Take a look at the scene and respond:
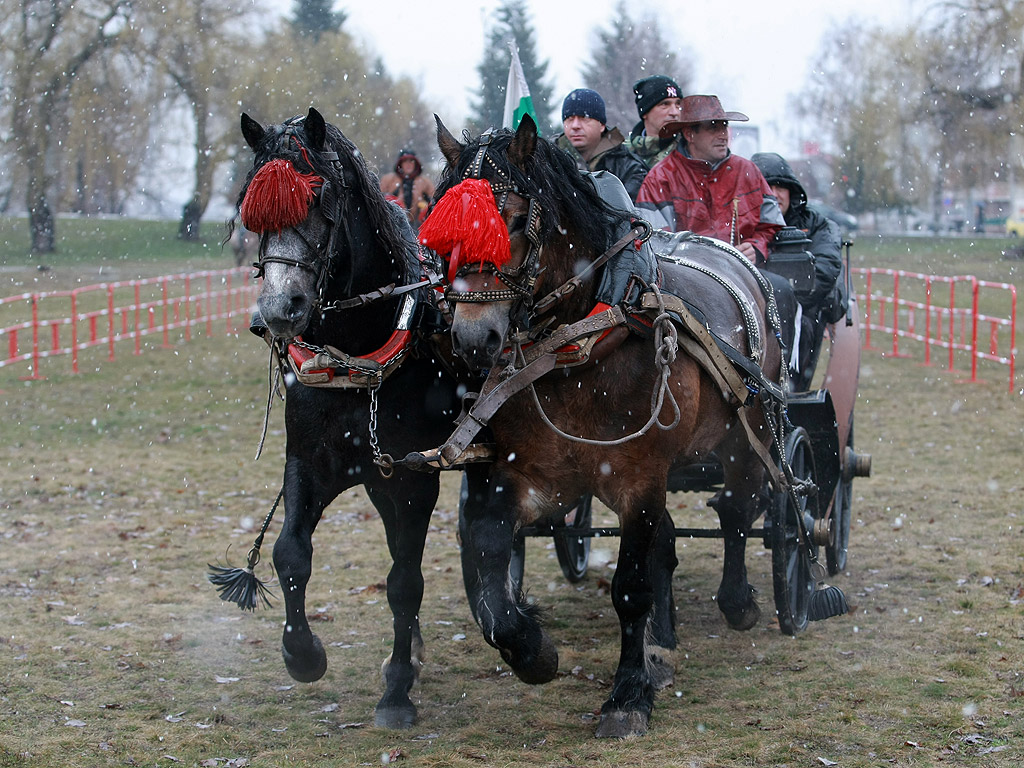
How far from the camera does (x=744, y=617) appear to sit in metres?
5.44

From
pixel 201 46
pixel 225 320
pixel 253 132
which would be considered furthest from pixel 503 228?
pixel 201 46

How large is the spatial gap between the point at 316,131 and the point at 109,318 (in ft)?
→ 46.4

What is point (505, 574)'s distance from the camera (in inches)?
162

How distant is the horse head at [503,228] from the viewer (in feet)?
11.7

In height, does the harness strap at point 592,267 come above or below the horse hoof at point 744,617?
above

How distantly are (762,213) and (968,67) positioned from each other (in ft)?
89.4

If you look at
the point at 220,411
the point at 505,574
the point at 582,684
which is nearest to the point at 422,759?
the point at 505,574

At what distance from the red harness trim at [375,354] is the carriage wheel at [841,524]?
2.97 m

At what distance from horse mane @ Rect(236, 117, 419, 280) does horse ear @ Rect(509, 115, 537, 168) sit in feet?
2.20

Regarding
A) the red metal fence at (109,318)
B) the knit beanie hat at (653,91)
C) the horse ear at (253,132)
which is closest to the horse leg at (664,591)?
the horse ear at (253,132)

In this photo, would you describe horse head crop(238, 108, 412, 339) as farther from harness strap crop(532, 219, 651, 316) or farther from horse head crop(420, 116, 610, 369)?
harness strap crop(532, 219, 651, 316)

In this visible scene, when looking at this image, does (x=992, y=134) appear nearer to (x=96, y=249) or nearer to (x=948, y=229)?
(x=948, y=229)

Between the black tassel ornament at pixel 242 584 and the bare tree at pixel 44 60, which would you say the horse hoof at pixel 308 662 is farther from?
the bare tree at pixel 44 60

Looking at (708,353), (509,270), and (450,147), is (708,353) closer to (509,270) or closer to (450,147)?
(509,270)
